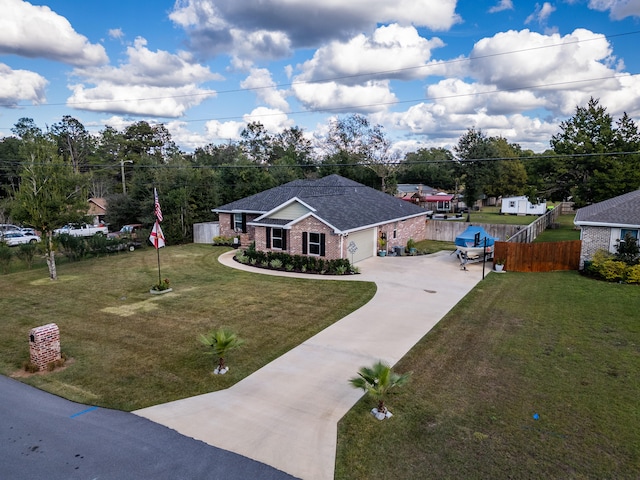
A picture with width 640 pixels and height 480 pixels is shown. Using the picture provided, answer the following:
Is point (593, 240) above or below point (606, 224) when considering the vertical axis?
below

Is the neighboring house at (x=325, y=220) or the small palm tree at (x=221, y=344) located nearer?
the small palm tree at (x=221, y=344)

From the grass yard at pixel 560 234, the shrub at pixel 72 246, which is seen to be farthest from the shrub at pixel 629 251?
the shrub at pixel 72 246

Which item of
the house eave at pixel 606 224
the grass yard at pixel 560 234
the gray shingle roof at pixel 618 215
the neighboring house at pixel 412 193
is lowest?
the grass yard at pixel 560 234

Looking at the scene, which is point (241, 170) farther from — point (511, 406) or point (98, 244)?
point (511, 406)

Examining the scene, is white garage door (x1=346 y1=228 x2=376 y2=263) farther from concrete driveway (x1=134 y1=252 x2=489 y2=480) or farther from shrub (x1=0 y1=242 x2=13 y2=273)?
shrub (x1=0 y1=242 x2=13 y2=273)

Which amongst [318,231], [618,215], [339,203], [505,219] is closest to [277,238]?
[318,231]

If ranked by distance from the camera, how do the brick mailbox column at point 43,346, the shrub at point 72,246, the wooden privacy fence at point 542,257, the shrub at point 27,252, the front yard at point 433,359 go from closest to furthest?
the front yard at point 433,359 → the brick mailbox column at point 43,346 → the wooden privacy fence at point 542,257 → the shrub at point 27,252 → the shrub at point 72,246

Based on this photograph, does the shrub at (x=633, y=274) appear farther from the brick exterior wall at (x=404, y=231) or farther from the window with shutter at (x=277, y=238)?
the window with shutter at (x=277, y=238)

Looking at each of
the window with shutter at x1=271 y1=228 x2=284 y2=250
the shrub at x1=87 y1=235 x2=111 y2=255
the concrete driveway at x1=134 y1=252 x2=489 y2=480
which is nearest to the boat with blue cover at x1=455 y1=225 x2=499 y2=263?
the concrete driveway at x1=134 y1=252 x2=489 y2=480
